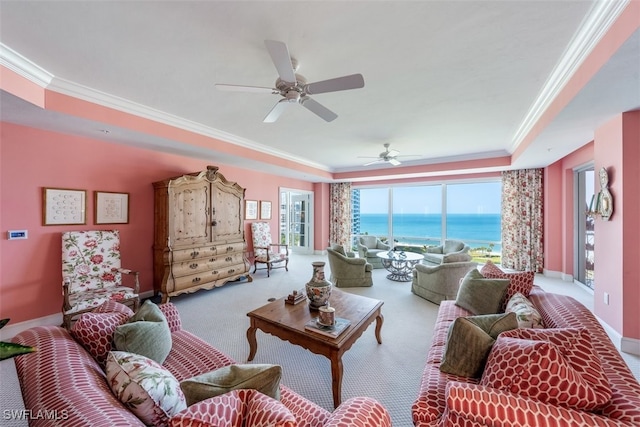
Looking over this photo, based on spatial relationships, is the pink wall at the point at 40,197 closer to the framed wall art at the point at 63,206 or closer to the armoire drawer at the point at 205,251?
the framed wall art at the point at 63,206

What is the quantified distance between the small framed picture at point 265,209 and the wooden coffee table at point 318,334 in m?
3.75

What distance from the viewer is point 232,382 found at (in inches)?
39.1

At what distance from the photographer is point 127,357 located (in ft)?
3.73

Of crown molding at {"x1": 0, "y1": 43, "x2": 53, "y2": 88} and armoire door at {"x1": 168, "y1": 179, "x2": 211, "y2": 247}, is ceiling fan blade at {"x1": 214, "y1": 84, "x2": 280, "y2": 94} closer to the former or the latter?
crown molding at {"x1": 0, "y1": 43, "x2": 53, "y2": 88}

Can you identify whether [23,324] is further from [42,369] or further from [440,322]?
[440,322]

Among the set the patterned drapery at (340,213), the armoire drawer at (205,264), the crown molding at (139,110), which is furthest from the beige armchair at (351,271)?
the patterned drapery at (340,213)

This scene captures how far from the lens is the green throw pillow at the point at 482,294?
228 cm

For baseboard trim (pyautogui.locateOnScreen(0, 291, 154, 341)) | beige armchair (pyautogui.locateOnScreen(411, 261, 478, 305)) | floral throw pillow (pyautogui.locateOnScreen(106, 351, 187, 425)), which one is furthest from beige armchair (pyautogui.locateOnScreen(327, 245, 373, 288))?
baseboard trim (pyautogui.locateOnScreen(0, 291, 154, 341))

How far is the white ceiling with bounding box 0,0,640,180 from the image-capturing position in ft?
5.23

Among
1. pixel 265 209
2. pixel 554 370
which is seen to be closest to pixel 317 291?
pixel 554 370

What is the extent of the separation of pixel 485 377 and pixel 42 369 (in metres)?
2.00

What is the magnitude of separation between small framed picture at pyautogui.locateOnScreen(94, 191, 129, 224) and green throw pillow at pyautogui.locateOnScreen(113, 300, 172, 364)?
2.57 metres

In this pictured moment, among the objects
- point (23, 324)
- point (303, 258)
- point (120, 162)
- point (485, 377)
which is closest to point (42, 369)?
point (485, 377)

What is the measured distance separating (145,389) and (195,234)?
3.30m
